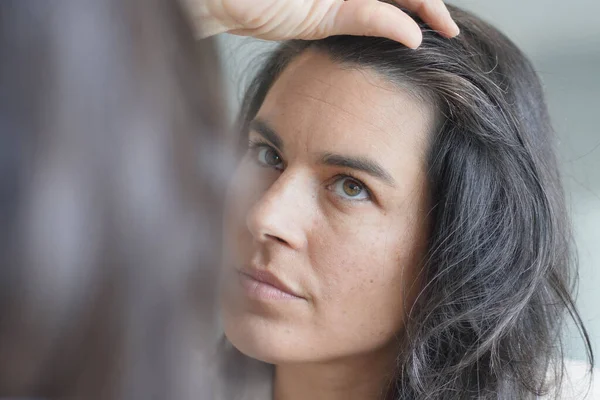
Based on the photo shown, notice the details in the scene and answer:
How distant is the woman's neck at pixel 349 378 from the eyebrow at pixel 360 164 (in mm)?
309

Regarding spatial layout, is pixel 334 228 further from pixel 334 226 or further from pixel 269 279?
pixel 269 279

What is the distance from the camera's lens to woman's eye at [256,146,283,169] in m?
1.16

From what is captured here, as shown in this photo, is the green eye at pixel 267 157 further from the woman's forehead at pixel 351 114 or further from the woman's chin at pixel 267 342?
the woman's chin at pixel 267 342

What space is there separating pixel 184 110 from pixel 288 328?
0.73 meters

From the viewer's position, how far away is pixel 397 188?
3.58 ft

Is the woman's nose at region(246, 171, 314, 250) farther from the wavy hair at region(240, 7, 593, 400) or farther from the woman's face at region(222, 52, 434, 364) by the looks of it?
the wavy hair at region(240, 7, 593, 400)

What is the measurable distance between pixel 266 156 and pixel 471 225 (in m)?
0.33

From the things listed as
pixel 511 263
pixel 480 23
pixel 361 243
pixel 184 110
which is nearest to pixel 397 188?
pixel 361 243

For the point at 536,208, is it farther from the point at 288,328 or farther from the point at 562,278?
the point at 288,328

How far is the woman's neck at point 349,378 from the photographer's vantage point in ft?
3.90

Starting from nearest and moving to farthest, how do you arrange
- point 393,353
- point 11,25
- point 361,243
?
1. point 11,25
2. point 361,243
3. point 393,353

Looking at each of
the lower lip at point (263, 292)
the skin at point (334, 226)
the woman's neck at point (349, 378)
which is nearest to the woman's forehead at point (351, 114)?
the skin at point (334, 226)

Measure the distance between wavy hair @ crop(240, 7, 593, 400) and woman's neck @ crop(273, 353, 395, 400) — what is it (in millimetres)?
47

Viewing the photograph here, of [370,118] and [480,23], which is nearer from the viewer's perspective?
[370,118]
